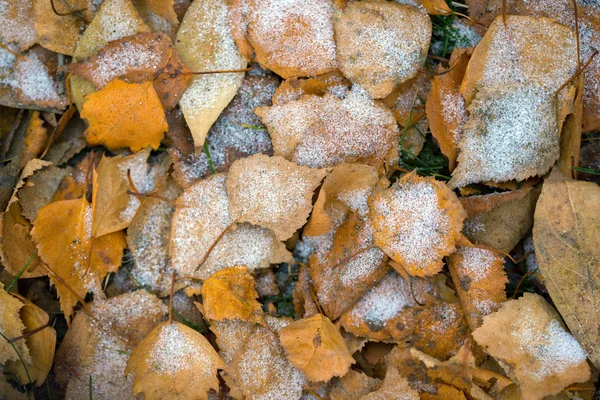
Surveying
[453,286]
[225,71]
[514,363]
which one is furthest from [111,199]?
[514,363]

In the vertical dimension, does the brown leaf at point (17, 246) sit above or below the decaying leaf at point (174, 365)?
above

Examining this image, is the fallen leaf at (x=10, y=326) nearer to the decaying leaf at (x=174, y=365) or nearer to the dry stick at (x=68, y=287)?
the dry stick at (x=68, y=287)

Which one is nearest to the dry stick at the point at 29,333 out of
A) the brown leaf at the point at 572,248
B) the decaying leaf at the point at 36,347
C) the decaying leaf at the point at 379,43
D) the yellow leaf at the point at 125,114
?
the decaying leaf at the point at 36,347

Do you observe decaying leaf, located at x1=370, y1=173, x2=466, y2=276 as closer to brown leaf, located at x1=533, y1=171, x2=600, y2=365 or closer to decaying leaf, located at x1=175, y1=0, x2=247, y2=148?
brown leaf, located at x1=533, y1=171, x2=600, y2=365

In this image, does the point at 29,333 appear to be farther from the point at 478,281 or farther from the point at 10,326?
the point at 478,281

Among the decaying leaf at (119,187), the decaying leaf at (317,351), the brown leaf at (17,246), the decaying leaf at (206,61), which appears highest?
the decaying leaf at (206,61)

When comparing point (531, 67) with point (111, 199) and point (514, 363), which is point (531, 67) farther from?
point (111, 199)
